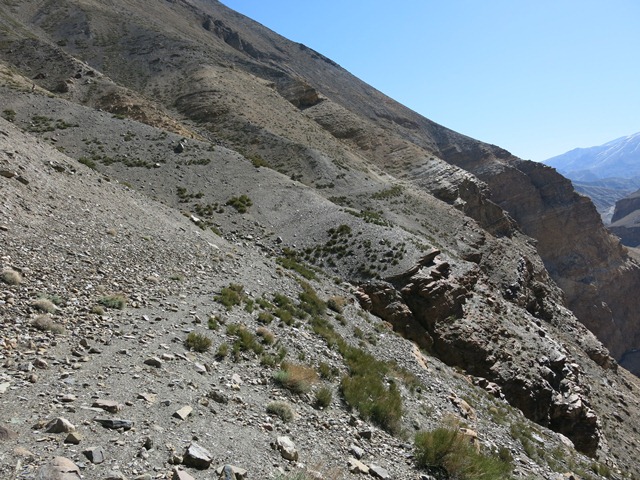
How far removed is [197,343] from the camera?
359 inches

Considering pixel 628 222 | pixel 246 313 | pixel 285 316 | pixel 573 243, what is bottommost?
pixel 246 313

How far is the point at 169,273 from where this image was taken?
42.9 ft

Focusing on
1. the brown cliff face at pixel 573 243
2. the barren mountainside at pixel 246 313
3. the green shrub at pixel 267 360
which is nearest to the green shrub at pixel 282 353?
the barren mountainside at pixel 246 313

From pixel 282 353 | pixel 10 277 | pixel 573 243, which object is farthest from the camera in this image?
pixel 573 243

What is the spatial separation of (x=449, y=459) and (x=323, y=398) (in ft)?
8.35

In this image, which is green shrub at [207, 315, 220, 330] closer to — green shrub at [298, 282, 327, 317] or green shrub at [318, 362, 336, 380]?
green shrub at [318, 362, 336, 380]

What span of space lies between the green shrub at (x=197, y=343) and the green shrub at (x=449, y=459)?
15.0 ft

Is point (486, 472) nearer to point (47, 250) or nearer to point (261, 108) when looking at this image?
point (47, 250)

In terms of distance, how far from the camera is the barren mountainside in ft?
21.7

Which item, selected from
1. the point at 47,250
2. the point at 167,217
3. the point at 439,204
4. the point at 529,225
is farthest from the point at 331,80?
the point at 47,250

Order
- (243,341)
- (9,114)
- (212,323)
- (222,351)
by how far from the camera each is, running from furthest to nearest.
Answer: (9,114) < (212,323) < (243,341) < (222,351)

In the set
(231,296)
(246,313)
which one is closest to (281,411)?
(246,313)

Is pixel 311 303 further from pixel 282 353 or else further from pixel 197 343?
pixel 197 343

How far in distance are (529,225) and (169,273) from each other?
84722mm
